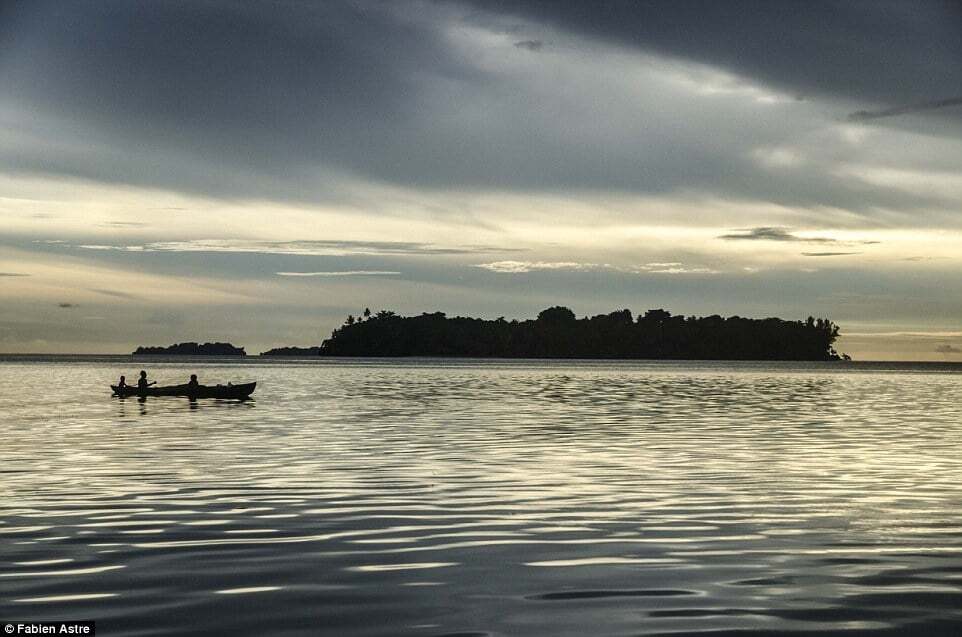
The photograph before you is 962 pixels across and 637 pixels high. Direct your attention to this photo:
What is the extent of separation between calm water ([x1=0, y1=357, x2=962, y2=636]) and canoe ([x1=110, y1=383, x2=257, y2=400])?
1389 inches

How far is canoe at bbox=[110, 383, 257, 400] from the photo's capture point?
3329 inches

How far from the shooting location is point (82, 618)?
50.9 feet

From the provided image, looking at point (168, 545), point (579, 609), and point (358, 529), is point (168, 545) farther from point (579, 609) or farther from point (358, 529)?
point (579, 609)

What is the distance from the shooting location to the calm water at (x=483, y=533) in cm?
1606

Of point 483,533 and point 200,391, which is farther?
point 200,391

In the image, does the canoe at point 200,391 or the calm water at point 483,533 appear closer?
the calm water at point 483,533

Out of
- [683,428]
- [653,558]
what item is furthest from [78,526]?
[683,428]

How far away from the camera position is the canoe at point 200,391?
84562 millimetres

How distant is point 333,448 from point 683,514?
68.5 feet

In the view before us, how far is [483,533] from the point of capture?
2289cm

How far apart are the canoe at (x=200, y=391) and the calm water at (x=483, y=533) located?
35275 millimetres

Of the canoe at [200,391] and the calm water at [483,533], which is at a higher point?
the canoe at [200,391]

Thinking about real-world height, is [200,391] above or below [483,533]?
above

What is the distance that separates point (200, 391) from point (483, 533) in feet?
223
